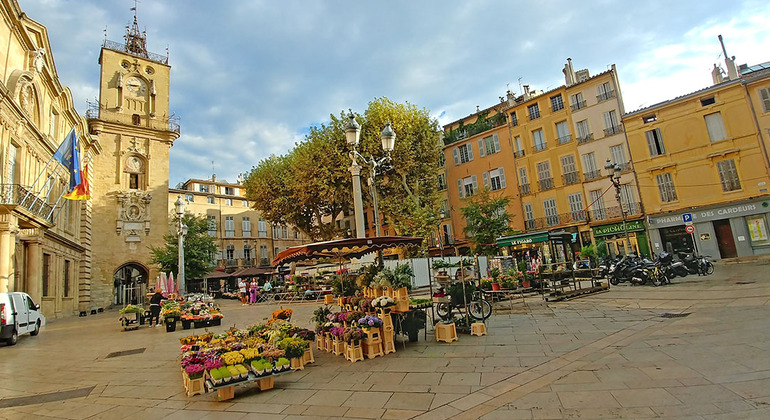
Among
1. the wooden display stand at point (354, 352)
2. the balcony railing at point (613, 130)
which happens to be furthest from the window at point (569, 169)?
the wooden display stand at point (354, 352)

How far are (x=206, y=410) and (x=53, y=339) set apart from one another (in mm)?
11420

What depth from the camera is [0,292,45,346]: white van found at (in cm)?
1119

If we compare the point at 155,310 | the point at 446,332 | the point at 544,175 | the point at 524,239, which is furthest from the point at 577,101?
the point at 155,310

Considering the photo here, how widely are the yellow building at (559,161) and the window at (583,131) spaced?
0.06 meters

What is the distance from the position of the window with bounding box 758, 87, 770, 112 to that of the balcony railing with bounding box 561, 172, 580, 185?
10.1 meters

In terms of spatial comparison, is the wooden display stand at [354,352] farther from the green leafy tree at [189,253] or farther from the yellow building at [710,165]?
the green leafy tree at [189,253]

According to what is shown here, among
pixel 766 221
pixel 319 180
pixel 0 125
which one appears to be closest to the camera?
pixel 0 125

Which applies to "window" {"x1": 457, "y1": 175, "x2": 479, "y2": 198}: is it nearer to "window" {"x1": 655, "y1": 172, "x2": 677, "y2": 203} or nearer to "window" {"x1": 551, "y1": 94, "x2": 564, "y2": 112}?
"window" {"x1": 551, "y1": 94, "x2": 564, "y2": 112}

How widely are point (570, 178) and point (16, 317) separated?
29.8 metres

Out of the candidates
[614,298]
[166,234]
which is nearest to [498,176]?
[614,298]

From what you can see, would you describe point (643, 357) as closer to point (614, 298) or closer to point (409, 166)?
point (614, 298)

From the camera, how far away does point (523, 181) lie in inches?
1187

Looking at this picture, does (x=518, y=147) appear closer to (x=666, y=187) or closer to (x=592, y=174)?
(x=592, y=174)

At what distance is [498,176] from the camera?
3144 centimetres
